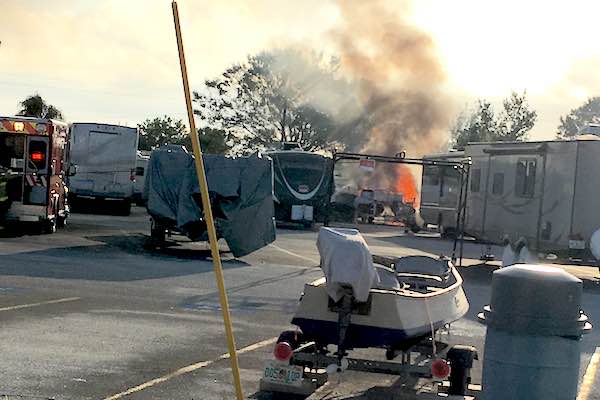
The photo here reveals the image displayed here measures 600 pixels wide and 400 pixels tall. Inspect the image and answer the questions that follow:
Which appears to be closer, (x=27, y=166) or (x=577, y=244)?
(x=577, y=244)

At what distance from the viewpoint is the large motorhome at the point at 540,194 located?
2203cm

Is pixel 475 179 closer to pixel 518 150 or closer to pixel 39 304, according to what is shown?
pixel 518 150

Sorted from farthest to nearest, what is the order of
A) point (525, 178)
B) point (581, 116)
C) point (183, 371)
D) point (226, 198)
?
1. point (581, 116)
2. point (525, 178)
3. point (226, 198)
4. point (183, 371)

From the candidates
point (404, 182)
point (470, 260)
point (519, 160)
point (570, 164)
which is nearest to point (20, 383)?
point (570, 164)

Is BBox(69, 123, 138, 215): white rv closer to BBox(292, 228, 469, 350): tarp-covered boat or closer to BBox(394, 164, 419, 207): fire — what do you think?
BBox(394, 164, 419, 207): fire

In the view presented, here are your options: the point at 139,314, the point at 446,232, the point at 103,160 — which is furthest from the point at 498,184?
the point at 103,160

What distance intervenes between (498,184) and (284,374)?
17.5 meters

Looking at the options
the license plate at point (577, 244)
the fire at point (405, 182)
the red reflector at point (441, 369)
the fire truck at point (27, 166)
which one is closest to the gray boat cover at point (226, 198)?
the fire truck at point (27, 166)

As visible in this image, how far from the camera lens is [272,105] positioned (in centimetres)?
6022

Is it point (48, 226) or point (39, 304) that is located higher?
point (48, 226)

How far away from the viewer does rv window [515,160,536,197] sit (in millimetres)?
23906

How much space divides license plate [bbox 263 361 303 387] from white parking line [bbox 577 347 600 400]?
287 centimetres

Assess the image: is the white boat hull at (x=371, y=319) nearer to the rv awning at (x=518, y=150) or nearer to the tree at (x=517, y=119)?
the rv awning at (x=518, y=150)

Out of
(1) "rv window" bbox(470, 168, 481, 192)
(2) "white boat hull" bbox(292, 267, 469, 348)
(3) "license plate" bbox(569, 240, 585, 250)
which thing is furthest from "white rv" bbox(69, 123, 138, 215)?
(2) "white boat hull" bbox(292, 267, 469, 348)
